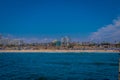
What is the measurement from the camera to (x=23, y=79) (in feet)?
168

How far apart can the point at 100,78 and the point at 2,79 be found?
19.7 metres

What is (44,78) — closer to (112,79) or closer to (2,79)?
(2,79)

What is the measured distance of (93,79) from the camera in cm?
5084

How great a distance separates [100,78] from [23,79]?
15.6 m

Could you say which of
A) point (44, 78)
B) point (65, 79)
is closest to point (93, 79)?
point (65, 79)

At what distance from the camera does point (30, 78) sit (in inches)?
2079

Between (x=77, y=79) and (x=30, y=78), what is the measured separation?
971cm

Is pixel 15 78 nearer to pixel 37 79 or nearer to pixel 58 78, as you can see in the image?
pixel 37 79

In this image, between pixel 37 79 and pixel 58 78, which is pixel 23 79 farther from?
pixel 58 78

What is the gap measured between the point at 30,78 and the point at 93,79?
12913mm

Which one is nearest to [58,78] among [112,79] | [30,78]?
[30,78]

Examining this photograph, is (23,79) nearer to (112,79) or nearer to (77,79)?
(77,79)

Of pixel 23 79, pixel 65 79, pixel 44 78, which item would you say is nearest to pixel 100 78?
pixel 65 79

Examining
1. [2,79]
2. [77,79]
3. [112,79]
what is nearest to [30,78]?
[2,79]
